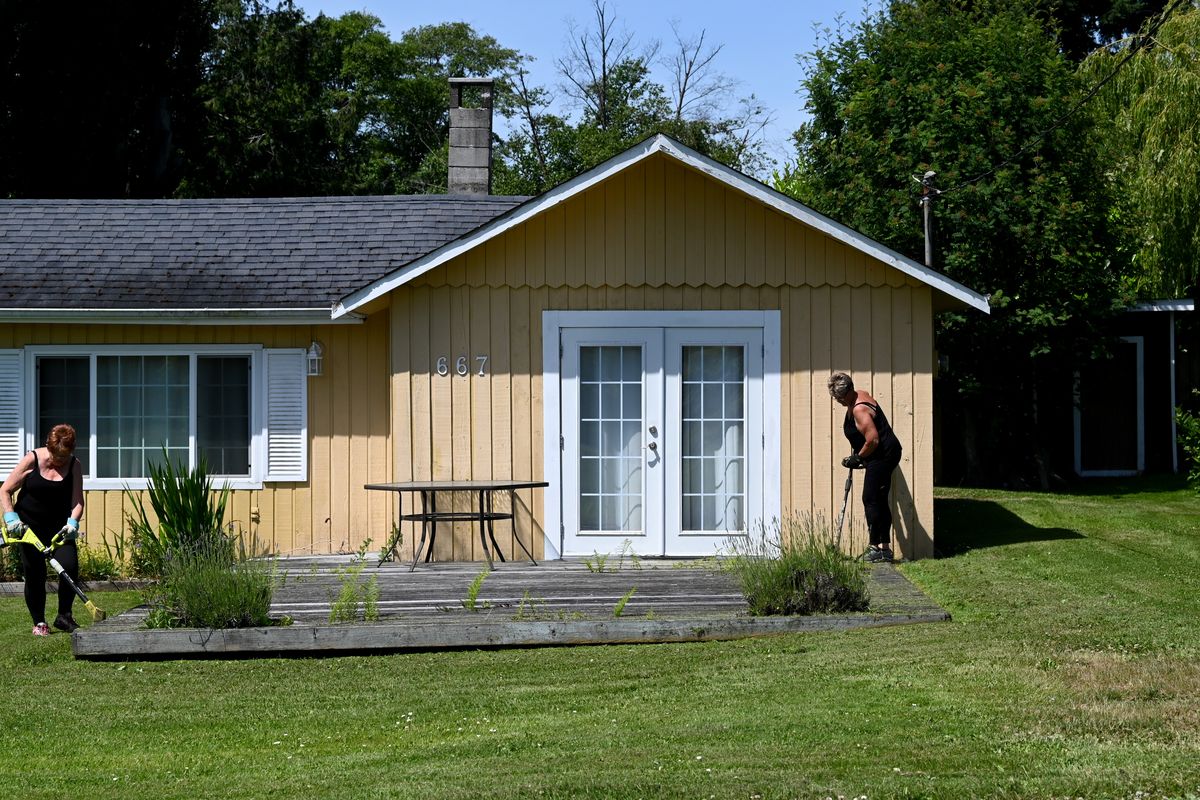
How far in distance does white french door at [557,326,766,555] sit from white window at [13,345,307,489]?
2874 mm

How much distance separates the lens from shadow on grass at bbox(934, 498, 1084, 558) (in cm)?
1475

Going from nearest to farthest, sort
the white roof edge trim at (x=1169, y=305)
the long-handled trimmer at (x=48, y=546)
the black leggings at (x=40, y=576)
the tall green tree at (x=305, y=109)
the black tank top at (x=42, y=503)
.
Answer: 1. the long-handled trimmer at (x=48, y=546)
2. the black leggings at (x=40, y=576)
3. the black tank top at (x=42, y=503)
4. the white roof edge trim at (x=1169, y=305)
5. the tall green tree at (x=305, y=109)

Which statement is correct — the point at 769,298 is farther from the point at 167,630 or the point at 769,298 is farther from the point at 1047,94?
the point at 1047,94

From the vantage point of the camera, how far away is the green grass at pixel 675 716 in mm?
6516

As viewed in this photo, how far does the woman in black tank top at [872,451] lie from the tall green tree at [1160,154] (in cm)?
1255

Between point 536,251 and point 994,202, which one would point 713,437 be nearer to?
point 536,251

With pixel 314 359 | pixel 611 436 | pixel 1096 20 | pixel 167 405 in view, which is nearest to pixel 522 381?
pixel 611 436

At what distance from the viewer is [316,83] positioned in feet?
129

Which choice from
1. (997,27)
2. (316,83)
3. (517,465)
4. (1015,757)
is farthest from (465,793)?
(316,83)

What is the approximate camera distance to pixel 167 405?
1476 cm

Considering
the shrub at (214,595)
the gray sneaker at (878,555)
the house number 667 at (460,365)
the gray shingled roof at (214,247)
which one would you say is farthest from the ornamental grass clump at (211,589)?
the gray sneaker at (878,555)

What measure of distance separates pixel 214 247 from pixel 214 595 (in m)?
6.80

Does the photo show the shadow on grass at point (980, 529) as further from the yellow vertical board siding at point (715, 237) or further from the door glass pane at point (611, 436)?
the yellow vertical board siding at point (715, 237)

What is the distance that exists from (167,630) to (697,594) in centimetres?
389
